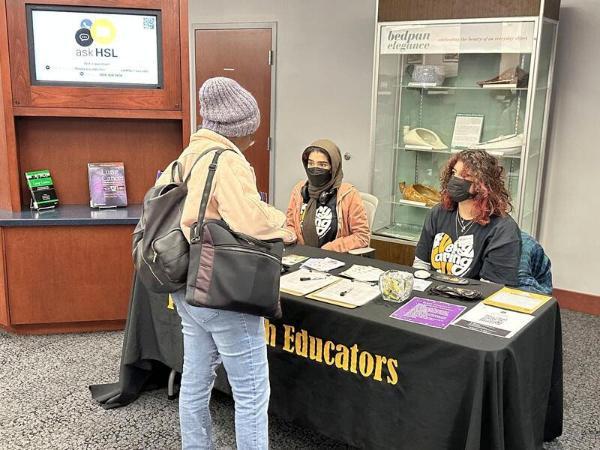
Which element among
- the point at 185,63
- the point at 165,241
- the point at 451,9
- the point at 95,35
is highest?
the point at 451,9

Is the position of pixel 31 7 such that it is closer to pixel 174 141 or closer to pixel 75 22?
pixel 75 22

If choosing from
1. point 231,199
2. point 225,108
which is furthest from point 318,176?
point 231,199

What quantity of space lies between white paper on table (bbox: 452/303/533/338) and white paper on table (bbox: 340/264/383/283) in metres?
0.40

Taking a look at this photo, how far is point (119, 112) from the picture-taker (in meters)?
3.23

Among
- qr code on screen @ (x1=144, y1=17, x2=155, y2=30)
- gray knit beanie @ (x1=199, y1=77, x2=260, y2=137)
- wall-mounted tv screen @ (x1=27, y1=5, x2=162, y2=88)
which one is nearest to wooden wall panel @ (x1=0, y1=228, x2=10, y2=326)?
wall-mounted tv screen @ (x1=27, y1=5, x2=162, y2=88)

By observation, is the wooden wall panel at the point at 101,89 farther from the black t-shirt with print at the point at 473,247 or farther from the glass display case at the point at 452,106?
the black t-shirt with print at the point at 473,247

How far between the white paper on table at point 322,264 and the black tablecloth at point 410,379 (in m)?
0.34

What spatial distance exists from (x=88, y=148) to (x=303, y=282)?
6.39 ft

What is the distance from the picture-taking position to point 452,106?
153 inches

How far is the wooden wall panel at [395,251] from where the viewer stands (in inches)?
151

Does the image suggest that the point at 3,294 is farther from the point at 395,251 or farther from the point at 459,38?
the point at 459,38

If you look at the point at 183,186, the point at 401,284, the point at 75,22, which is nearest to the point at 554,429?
the point at 401,284

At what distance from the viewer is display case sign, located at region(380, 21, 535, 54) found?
130 inches

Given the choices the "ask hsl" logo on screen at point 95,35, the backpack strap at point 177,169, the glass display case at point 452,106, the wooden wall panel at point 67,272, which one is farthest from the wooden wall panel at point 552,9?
the wooden wall panel at point 67,272
